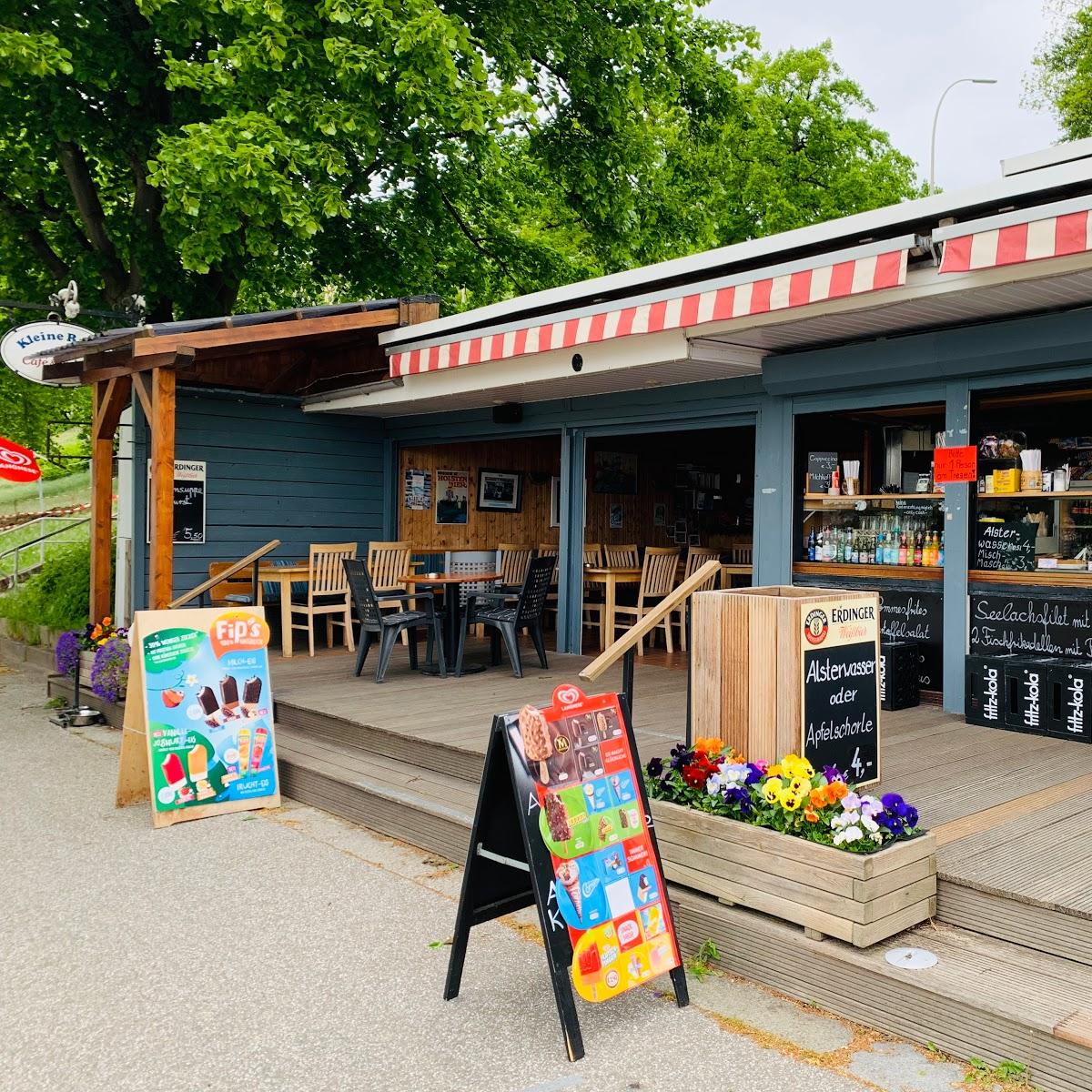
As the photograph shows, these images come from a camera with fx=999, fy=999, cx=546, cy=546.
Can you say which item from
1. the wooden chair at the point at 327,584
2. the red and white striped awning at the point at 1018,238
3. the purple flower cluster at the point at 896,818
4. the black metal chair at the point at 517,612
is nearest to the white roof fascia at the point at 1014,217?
the red and white striped awning at the point at 1018,238

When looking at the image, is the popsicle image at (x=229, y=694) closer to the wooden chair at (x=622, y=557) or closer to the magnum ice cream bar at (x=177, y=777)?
the magnum ice cream bar at (x=177, y=777)

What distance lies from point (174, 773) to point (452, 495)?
5790mm

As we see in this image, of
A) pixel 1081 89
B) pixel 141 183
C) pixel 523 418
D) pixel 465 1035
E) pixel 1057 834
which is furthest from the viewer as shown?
pixel 1081 89

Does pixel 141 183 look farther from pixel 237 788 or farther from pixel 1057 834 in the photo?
pixel 1057 834

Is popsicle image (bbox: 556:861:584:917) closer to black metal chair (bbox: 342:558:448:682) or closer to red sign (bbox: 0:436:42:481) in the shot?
black metal chair (bbox: 342:558:448:682)

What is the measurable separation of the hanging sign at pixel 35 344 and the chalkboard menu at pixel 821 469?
5.42m

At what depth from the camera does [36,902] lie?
3.83 meters

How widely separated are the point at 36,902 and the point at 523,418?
18.5 ft

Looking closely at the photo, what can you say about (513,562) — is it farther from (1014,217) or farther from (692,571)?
(1014,217)

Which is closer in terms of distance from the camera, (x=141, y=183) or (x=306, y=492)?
(x=306, y=492)

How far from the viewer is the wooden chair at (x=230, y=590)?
28.3 ft

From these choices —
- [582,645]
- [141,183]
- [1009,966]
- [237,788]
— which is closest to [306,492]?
[582,645]

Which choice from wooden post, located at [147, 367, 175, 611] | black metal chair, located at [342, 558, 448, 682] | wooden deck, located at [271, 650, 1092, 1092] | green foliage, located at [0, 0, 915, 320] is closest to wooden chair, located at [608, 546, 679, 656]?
wooden deck, located at [271, 650, 1092, 1092]

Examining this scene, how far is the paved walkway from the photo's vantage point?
8.57ft
